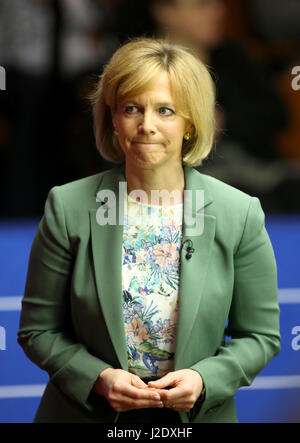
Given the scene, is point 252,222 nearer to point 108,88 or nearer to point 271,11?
point 108,88

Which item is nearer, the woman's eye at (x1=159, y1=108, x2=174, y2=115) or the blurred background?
the woman's eye at (x1=159, y1=108, x2=174, y2=115)

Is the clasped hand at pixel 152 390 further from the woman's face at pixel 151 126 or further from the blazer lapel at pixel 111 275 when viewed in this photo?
the woman's face at pixel 151 126

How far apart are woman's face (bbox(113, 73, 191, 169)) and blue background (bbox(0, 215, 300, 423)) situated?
549 millimetres

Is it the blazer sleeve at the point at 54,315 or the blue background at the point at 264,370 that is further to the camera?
the blue background at the point at 264,370

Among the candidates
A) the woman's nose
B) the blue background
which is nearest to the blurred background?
the blue background

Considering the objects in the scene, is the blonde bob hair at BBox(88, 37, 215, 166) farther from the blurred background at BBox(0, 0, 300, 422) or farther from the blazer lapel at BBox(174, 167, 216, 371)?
the blurred background at BBox(0, 0, 300, 422)

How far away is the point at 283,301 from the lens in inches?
70.8

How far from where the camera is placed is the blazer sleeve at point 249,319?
1.45m

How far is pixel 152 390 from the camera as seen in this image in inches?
54.4

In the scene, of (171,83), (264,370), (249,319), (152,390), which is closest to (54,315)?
(152,390)

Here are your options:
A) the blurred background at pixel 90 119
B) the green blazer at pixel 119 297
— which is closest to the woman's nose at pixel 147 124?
the green blazer at pixel 119 297

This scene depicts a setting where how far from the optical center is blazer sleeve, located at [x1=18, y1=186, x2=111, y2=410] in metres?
1.45

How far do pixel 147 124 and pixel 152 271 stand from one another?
12.3 inches
